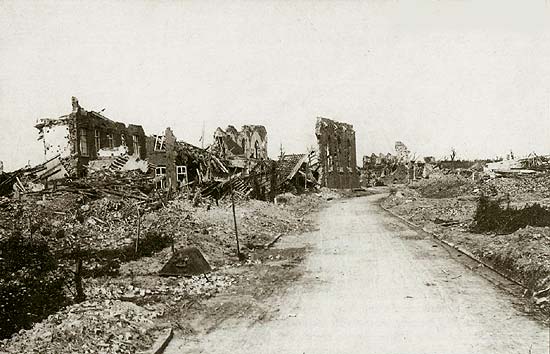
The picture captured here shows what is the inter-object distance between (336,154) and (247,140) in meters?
9.32

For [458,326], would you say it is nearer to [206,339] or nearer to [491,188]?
[206,339]

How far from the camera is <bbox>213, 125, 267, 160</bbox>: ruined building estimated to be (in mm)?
42566

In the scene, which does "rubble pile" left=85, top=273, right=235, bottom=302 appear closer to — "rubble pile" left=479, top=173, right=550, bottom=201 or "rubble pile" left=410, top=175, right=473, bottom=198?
"rubble pile" left=479, top=173, right=550, bottom=201

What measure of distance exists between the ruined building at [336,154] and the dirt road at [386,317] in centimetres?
3077

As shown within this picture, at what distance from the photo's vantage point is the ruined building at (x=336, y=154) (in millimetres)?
44250

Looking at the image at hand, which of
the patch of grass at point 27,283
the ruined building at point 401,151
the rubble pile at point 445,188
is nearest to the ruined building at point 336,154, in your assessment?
the rubble pile at point 445,188

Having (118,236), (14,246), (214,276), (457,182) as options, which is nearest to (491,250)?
(214,276)

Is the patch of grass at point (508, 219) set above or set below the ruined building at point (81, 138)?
below

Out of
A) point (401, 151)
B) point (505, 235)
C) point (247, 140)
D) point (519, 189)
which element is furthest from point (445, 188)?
point (401, 151)

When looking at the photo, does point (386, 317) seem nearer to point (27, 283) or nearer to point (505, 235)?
point (27, 283)

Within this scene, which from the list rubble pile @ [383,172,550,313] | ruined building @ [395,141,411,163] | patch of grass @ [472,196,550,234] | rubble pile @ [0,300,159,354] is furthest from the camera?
ruined building @ [395,141,411,163]

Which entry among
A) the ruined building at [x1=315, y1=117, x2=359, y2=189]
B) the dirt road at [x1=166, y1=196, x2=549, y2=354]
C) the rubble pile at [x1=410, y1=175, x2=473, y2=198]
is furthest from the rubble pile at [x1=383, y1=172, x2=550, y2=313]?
the ruined building at [x1=315, y1=117, x2=359, y2=189]

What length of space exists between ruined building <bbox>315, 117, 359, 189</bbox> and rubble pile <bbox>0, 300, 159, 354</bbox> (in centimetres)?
3604

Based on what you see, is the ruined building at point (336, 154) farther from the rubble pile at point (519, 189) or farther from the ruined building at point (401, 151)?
the ruined building at point (401, 151)
